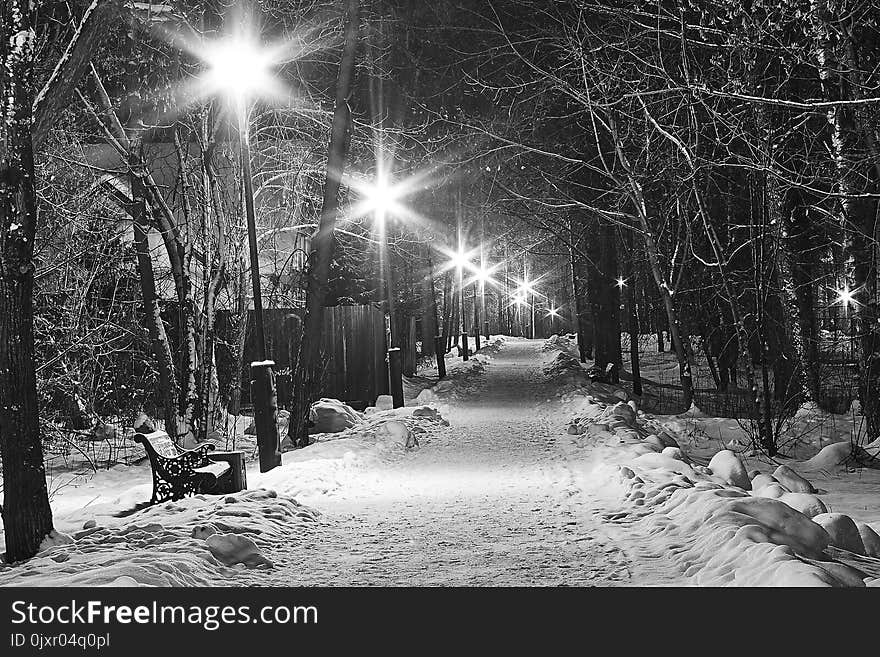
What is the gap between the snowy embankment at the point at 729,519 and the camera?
19.8 ft

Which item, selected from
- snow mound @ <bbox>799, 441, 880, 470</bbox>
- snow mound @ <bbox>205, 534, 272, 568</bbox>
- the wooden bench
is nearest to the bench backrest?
the wooden bench

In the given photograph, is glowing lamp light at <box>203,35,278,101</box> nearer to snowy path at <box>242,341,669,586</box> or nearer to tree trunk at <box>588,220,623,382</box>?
snowy path at <box>242,341,669,586</box>

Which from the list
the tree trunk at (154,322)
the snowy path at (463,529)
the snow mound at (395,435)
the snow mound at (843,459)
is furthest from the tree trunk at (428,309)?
the snow mound at (843,459)

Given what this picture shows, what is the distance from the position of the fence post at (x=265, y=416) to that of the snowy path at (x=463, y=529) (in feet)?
4.52

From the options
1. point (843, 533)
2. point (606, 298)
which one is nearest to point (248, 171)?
point (843, 533)

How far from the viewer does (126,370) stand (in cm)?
1858

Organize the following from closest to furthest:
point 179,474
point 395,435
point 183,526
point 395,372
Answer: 1. point 183,526
2. point 179,474
3. point 395,435
4. point 395,372

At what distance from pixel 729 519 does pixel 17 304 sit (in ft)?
21.6

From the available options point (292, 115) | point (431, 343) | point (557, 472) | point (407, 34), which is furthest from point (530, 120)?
point (431, 343)

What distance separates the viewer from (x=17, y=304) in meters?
7.89

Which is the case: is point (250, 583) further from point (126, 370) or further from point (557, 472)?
point (126, 370)

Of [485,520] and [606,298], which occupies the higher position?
[606,298]

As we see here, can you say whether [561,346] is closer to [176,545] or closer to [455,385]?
[455,385]

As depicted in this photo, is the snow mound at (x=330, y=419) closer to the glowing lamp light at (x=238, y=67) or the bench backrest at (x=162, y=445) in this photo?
the bench backrest at (x=162, y=445)
